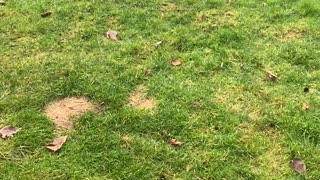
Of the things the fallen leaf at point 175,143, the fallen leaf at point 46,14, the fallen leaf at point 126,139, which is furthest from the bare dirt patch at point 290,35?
the fallen leaf at point 46,14

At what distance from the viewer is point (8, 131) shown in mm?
3477

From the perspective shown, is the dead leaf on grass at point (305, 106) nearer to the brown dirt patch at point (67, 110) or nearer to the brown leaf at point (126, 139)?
the brown leaf at point (126, 139)

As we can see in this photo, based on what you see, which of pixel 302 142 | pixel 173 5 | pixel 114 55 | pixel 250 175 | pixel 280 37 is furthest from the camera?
pixel 173 5

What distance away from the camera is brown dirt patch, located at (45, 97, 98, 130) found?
3.57 metres

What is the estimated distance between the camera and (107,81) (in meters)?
3.96

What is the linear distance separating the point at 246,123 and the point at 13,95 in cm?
174

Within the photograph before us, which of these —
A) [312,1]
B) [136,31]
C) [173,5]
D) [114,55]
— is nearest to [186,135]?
[114,55]

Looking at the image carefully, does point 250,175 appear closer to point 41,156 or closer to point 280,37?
point 41,156

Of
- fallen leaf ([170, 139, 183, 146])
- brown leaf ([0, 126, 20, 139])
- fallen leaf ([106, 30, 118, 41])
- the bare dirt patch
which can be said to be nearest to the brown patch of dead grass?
the bare dirt patch

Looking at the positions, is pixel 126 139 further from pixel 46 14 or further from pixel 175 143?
pixel 46 14

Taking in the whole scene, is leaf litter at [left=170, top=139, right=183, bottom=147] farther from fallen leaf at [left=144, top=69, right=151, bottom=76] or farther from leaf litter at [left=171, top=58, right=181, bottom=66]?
leaf litter at [left=171, top=58, right=181, bottom=66]

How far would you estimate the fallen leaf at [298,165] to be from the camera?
3.25m

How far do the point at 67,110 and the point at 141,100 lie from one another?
551mm

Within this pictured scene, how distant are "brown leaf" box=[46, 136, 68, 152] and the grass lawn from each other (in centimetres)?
3
